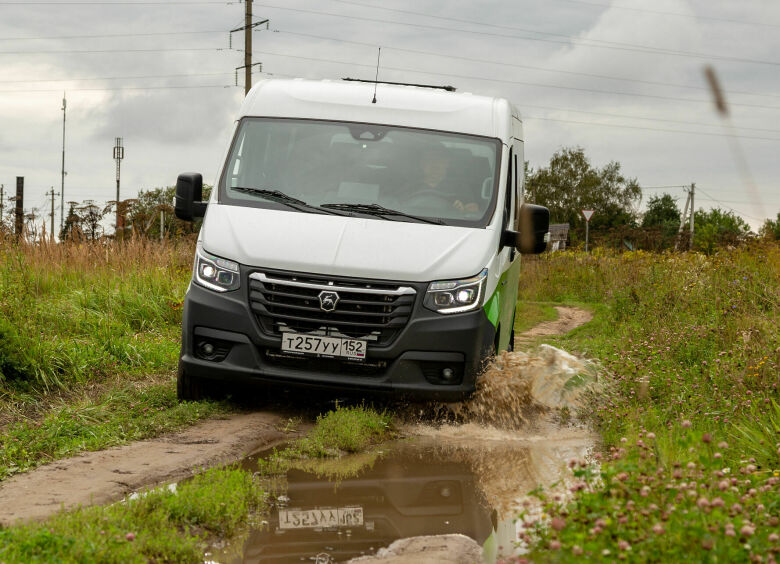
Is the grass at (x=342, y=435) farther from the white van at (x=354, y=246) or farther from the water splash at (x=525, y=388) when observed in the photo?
the water splash at (x=525, y=388)

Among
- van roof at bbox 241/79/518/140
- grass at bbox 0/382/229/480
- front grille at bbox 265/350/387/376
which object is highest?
van roof at bbox 241/79/518/140

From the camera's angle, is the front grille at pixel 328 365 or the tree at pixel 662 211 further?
the tree at pixel 662 211

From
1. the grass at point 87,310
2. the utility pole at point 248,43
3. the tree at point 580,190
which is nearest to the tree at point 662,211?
the tree at point 580,190

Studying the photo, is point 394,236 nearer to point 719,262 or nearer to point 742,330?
point 742,330

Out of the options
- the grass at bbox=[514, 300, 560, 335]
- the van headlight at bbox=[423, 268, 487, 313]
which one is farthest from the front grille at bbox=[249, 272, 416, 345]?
the grass at bbox=[514, 300, 560, 335]

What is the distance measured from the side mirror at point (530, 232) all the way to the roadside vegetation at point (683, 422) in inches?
57.5

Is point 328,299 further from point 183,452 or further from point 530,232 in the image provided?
point 530,232

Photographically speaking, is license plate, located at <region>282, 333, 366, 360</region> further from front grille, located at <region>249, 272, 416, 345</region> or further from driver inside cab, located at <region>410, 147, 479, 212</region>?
driver inside cab, located at <region>410, 147, 479, 212</region>

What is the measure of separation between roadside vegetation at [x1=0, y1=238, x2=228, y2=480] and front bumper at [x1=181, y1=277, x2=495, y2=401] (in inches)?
26.4

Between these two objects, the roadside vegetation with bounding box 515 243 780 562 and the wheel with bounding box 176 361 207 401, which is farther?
the wheel with bounding box 176 361 207 401

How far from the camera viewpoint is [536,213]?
26.2ft

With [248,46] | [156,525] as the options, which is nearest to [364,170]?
[156,525]

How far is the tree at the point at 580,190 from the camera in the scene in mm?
83312

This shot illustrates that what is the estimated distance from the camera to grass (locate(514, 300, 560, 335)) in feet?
57.3
